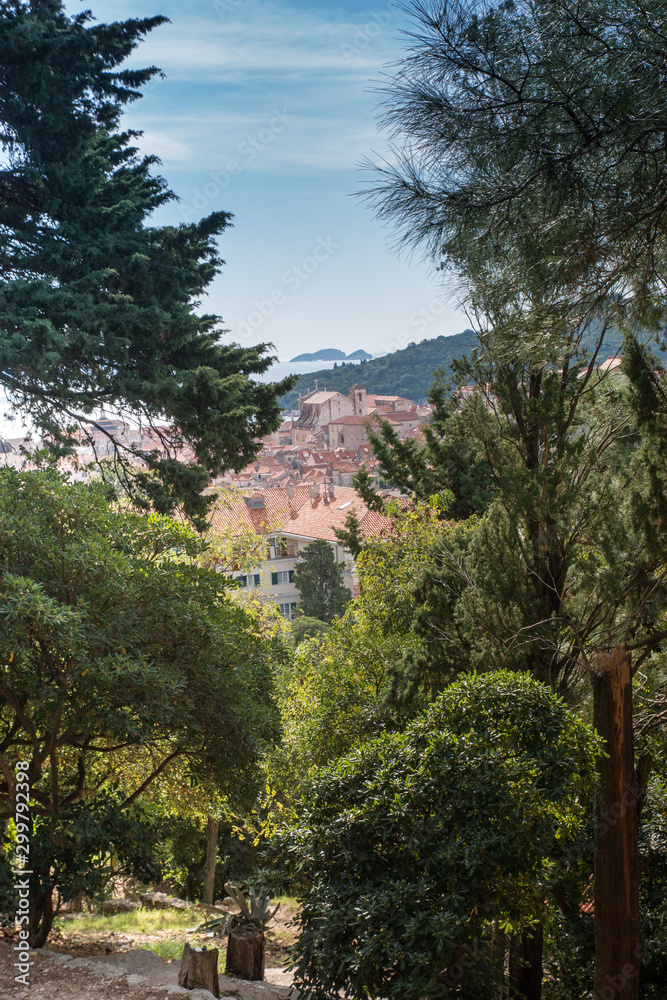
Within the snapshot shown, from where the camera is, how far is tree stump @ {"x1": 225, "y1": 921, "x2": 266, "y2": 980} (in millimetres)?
6328

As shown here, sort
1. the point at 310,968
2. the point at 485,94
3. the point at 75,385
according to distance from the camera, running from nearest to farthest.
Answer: the point at 485,94
the point at 310,968
the point at 75,385

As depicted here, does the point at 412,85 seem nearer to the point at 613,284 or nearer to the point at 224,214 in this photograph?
the point at 613,284

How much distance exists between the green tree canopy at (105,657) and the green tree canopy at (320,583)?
25096 mm

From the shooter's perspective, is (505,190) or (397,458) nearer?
(505,190)

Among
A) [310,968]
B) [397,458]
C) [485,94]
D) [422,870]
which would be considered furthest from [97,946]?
[397,458]

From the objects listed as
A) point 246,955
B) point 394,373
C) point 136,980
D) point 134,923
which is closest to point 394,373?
point 394,373

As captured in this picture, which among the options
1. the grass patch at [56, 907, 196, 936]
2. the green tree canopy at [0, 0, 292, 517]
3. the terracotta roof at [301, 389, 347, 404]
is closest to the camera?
the grass patch at [56, 907, 196, 936]

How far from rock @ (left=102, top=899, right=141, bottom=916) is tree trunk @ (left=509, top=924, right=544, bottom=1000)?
20.1 ft

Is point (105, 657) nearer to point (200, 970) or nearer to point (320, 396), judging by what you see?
point (200, 970)

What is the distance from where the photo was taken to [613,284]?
399 centimetres

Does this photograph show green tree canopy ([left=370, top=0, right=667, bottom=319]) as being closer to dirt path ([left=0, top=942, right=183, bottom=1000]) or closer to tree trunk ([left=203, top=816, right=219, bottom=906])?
dirt path ([left=0, top=942, right=183, bottom=1000])

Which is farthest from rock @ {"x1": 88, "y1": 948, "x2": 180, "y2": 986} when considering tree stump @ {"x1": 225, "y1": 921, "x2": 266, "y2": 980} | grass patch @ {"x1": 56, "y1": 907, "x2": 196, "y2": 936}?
grass patch @ {"x1": 56, "y1": 907, "x2": 196, "y2": 936}

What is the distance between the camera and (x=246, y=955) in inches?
250

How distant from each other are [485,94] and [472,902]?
4.23 meters
